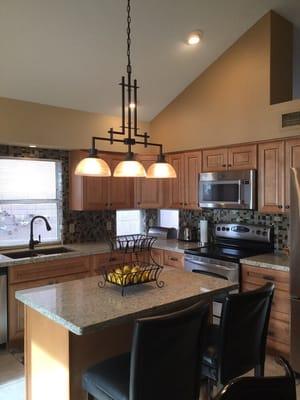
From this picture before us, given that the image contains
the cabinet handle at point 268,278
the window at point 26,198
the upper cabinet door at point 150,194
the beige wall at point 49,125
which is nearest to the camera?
the cabinet handle at point 268,278

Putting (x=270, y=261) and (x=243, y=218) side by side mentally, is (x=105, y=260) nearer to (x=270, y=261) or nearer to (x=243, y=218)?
(x=243, y=218)

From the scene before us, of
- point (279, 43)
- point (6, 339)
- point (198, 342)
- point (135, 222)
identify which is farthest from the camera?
point (135, 222)

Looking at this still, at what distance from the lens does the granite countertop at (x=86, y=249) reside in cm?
352

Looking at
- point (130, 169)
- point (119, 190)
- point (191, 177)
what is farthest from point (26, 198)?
point (130, 169)

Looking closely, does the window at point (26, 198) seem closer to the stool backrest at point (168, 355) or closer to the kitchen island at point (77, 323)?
the kitchen island at point (77, 323)

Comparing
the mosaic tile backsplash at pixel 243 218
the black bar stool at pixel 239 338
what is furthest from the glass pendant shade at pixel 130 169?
the mosaic tile backsplash at pixel 243 218

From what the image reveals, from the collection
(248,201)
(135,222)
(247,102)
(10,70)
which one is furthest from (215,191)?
(10,70)

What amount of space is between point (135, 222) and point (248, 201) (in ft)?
6.79

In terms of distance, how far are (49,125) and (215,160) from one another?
79.6 inches

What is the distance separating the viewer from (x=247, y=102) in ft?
12.7

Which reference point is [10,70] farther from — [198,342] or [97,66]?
[198,342]

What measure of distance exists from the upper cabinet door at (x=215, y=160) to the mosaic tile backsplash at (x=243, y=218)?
23.3 inches

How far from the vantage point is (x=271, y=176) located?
3.67m

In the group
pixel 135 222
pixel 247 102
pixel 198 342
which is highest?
pixel 247 102
